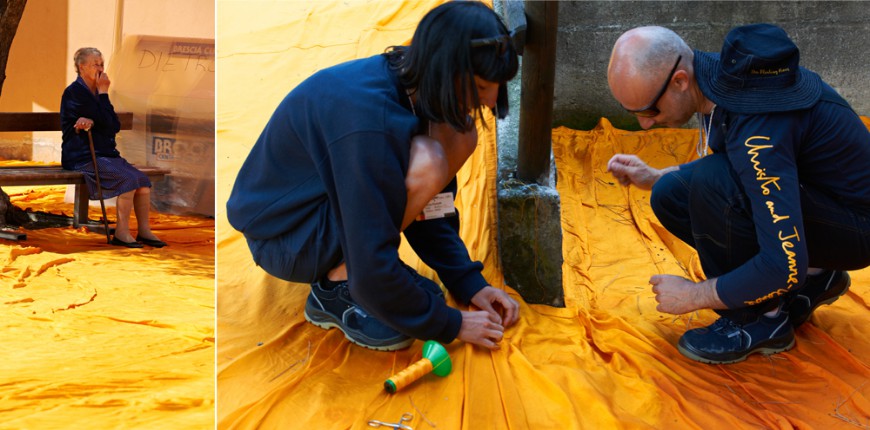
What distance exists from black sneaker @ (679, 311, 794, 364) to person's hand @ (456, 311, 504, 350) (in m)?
0.55

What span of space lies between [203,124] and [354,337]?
3.15 metres

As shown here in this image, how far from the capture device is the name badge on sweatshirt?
6.64 feet

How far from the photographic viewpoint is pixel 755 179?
5.70ft

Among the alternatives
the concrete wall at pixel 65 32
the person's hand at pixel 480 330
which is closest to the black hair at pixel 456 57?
the person's hand at pixel 480 330

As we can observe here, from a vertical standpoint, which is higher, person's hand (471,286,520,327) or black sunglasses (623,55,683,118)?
black sunglasses (623,55,683,118)

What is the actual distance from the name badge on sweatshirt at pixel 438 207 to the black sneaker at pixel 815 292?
3.34ft

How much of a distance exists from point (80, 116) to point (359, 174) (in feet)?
9.60

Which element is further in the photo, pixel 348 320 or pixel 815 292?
pixel 815 292

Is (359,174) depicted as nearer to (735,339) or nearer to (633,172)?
(633,172)

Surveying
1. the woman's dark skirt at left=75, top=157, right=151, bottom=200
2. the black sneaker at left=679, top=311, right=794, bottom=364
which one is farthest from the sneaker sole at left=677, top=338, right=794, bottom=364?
the woman's dark skirt at left=75, top=157, right=151, bottom=200

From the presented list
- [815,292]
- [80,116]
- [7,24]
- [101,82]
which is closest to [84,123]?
[80,116]

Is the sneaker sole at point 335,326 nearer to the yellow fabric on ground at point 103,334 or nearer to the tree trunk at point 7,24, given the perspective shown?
the yellow fabric on ground at point 103,334

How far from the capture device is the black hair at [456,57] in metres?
Result: 1.57

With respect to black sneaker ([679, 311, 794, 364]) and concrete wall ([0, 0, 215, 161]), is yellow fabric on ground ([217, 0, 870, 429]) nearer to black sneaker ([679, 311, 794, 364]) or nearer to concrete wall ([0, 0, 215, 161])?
black sneaker ([679, 311, 794, 364])
